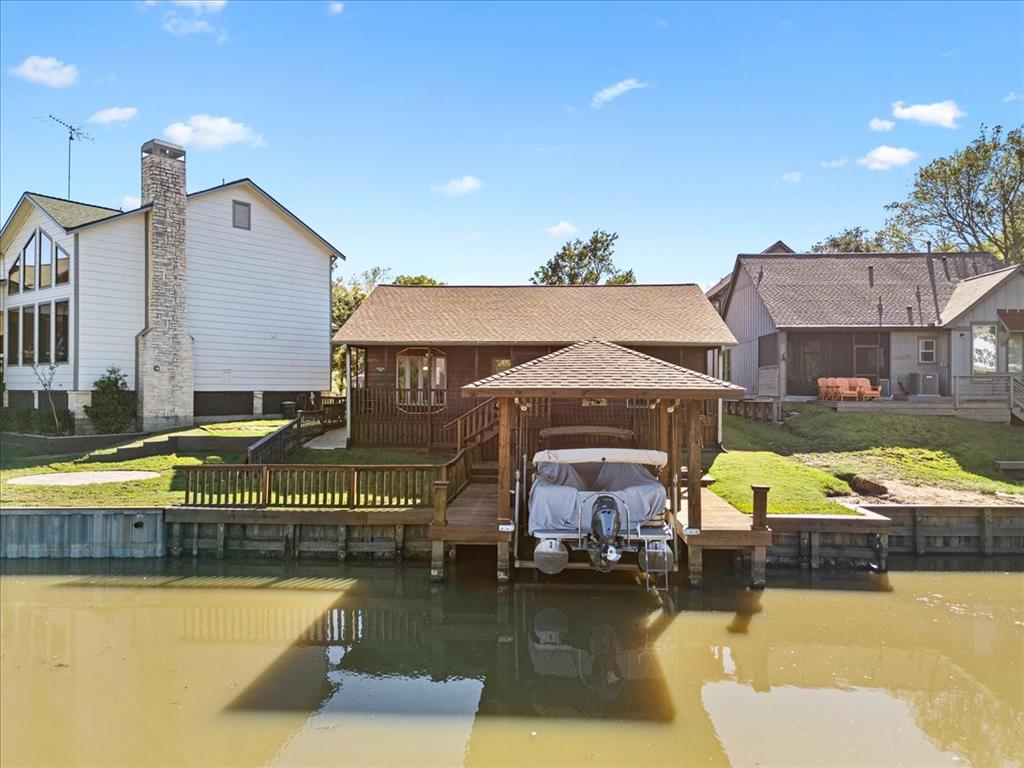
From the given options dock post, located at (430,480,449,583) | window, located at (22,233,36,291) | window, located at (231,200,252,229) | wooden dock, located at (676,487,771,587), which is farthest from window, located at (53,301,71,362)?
wooden dock, located at (676,487,771,587)

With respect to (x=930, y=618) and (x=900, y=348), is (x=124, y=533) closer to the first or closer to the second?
(x=930, y=618)

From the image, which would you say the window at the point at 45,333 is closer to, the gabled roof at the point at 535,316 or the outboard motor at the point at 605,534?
the gabled roof at the point at 535,316

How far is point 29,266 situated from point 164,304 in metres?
5.63

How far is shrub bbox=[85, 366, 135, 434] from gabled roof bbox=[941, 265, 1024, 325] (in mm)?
27744

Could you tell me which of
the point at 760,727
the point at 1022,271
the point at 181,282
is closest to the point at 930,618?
the point at 760,727

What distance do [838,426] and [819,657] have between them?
43.7 ft

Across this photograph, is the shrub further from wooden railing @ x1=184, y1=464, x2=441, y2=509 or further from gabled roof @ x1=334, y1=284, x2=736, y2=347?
wooden railing @ x1=184, y1=464, x2=441, y2=509

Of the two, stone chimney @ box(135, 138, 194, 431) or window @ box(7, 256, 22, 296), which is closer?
stone chimney @ box(135, 138, 194, 431)

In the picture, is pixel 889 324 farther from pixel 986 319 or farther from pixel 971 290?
pixel 971 290

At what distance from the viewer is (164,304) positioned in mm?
19688

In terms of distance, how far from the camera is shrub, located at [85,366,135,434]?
18.5 meters

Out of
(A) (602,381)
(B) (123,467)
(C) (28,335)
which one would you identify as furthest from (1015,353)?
(C) (28,335)

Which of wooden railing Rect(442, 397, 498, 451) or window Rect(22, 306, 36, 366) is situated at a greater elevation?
window Rect(22, 306, 36, 366)

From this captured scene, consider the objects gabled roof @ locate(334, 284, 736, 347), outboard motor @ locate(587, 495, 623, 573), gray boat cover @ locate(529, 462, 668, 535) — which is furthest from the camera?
gabled roof @ locate(334, 284, 736, 347)
